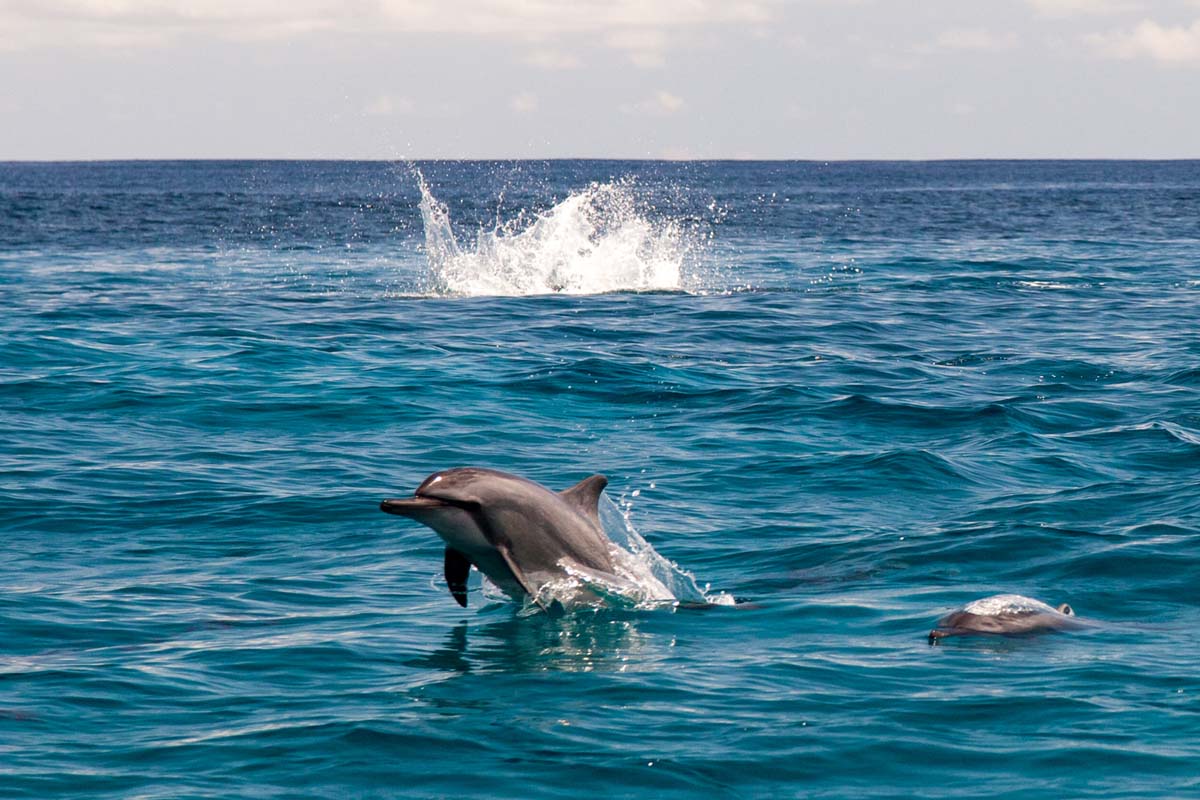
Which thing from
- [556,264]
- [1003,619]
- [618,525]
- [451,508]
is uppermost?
[556,264]

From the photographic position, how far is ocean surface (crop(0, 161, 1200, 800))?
822 cm

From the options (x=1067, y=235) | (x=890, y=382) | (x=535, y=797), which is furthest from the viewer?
(x=1067, y=235)

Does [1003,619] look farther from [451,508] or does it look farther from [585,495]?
[451,508]

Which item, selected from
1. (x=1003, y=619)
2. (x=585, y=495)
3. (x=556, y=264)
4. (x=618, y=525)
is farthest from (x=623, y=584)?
(x=556, y=264)

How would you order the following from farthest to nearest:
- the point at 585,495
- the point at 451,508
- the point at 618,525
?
the point at 618,525 < the point at 585,495 < the point at 451,508

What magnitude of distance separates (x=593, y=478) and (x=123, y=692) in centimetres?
344

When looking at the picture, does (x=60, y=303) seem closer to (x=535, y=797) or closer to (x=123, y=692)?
(x=123, y=692)

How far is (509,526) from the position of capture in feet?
33.6

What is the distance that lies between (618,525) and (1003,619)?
10.6 feet

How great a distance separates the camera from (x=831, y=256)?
4694cm

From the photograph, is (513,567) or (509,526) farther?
(509,526)

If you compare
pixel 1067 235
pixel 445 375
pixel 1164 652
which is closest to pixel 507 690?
pixel 1164 652

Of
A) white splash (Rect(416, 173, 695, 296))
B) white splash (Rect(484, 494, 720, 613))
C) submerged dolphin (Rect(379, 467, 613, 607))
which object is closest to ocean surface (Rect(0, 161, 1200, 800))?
white splash (Rect(484, 494, 720, 613))

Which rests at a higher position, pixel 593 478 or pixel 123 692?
pixel 593 478
